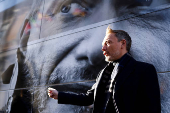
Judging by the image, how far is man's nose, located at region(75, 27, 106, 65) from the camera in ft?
13.1

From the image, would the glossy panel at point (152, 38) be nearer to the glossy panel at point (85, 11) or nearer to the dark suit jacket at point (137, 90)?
the glossy panel at point (85, 11)

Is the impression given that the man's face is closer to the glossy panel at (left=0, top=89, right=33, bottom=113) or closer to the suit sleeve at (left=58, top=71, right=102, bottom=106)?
the suit sleeve at (left=58, top=71, right=102, bottom=106)

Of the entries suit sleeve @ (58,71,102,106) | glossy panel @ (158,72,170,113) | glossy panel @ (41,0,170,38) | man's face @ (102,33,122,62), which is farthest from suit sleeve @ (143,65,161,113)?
glossy panel @ (41,0,170,38)

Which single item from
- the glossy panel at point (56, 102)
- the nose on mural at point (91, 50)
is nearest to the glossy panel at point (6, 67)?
the glossy panel at point (56, 102)

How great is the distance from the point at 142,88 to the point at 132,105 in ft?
0.53

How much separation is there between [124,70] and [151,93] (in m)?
0.31

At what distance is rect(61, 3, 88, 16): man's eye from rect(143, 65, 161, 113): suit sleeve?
9.37 feet

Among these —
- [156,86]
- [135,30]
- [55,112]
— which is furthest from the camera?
[55,112]

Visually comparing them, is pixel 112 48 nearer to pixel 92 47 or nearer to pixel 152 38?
pixel 152 38

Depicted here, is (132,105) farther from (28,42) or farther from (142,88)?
(28,42)

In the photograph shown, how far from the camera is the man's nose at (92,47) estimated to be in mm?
4008

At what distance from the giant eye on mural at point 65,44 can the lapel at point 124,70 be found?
4.19 feet

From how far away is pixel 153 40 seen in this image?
335cm

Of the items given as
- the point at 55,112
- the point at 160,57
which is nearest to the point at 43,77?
the point at 55,112
